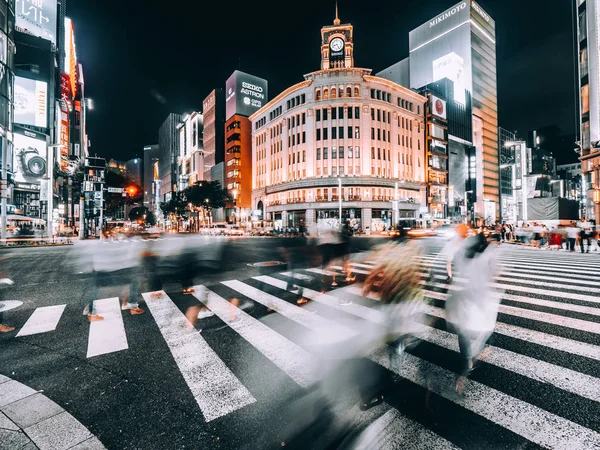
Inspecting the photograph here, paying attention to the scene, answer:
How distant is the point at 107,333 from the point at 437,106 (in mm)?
77647

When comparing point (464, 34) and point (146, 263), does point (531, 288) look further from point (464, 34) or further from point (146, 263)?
point (464, 34)

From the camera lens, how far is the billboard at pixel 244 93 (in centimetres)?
8662

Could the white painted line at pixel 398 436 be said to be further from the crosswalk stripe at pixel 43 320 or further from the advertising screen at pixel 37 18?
the advertising screen at pixel 37 18

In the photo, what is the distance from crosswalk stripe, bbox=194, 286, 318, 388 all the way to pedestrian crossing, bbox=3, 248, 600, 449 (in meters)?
0.02

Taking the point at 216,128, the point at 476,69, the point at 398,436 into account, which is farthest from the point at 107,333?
the point at 476,69

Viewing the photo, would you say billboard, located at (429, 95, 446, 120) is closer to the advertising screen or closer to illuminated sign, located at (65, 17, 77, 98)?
the advertising screen

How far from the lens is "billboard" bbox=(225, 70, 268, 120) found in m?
86.6

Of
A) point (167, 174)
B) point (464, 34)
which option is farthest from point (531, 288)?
point (167, 174)

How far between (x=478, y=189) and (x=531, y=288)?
99.6 meters

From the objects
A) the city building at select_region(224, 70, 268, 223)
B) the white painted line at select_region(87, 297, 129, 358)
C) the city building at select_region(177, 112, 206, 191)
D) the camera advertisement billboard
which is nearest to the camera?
the white painted line at select_region(87, 297, 129, 358)

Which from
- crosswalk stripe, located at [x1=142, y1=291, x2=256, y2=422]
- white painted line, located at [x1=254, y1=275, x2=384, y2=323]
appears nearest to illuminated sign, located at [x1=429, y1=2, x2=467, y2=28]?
white painted line, located at [x1=254, y1=275, x2=384, y2=323]

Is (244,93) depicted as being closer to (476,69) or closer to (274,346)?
(476,69)

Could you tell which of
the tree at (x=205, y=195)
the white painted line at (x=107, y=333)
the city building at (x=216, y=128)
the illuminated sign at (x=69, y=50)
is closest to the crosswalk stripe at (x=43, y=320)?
the white painted line at (x=107, y=333)

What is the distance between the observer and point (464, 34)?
99.3 m
